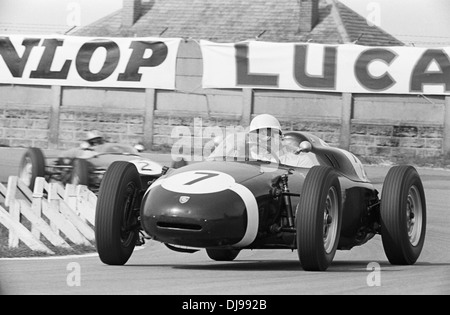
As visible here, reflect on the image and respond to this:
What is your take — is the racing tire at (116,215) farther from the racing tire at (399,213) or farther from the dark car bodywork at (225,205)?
the racing tire at (399,213)

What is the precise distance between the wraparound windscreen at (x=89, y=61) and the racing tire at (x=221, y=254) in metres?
14.5

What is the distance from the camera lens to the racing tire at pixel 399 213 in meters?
8.03

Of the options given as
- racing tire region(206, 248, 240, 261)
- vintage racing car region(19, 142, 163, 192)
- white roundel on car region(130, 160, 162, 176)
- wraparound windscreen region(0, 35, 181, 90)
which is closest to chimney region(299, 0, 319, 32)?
wraparound windscreen region(0, 35, 181, 90)

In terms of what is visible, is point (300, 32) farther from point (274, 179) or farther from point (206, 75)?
point (274, 179)

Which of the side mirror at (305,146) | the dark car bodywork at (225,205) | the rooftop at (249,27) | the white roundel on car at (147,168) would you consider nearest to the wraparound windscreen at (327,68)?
the rooftop at (249,27)

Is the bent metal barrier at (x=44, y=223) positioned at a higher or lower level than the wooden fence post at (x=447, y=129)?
lower

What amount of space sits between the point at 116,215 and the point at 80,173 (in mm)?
6929

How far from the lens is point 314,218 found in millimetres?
6930

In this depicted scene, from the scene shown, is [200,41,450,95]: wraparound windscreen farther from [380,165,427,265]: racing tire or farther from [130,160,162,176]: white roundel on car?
[380,165,427,265]: racing tire

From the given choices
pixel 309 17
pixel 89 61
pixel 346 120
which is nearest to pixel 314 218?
pixel 346 120

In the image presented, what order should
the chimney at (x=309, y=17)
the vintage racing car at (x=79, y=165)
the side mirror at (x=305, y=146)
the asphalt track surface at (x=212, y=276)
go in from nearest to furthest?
the asphalt track surface at (x=212, y=276)
the side mirror at (x=305, y=146)
the vintage racing car at (x=79, y=165)
the chimney at (x=309, y=17)
